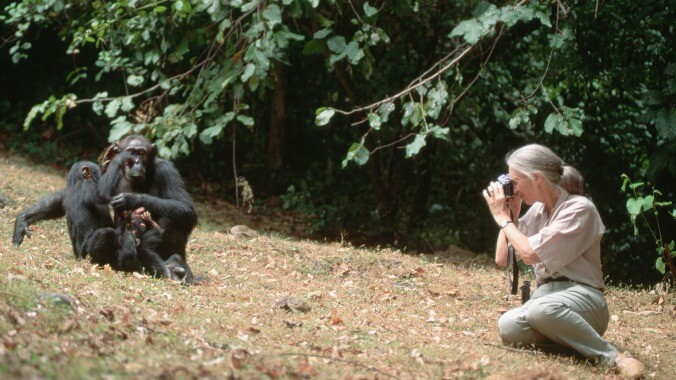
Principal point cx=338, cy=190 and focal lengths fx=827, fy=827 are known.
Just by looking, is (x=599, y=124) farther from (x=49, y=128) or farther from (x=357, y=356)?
(x=49, y=128)

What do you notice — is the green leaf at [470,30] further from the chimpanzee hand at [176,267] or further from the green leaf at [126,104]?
the green leaf at [126,104]

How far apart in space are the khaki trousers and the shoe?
0.08 m

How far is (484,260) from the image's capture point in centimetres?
1038

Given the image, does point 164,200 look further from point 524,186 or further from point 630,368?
point 630,368

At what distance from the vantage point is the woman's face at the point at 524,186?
5738 millimetres

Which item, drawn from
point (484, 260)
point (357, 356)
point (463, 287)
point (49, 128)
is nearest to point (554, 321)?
point (357, 356)

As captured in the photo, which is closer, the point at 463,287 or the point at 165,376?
the point at 165,376

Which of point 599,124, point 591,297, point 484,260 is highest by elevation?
point 599,124

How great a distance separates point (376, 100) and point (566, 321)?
684 cm

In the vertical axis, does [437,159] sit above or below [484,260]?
above

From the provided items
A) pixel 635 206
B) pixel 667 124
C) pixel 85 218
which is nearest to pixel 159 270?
pixel 85 218

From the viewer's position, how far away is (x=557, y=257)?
5609mm

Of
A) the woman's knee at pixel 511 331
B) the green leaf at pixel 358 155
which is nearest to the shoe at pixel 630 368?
the woman's knee at pixel 511 331

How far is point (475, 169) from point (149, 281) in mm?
7343
